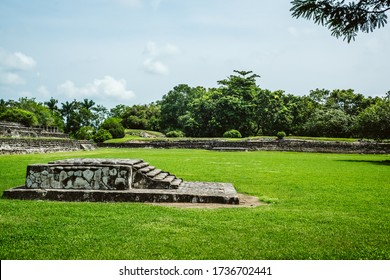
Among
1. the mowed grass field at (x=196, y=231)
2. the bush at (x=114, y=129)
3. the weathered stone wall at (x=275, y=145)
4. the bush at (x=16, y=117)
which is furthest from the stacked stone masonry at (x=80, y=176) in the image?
the bush at (x=16, y=117)

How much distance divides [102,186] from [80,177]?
0.57 m

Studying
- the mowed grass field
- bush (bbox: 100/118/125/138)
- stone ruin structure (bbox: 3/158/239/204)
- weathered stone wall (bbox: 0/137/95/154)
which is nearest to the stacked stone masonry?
stone ruin structure (bbox: 3/158/239/204)

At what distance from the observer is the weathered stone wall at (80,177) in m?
7.60

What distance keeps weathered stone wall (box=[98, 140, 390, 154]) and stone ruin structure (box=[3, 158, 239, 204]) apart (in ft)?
91.9

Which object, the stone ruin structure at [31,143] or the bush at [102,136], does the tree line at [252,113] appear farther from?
the stone ruin structure at [31,143]

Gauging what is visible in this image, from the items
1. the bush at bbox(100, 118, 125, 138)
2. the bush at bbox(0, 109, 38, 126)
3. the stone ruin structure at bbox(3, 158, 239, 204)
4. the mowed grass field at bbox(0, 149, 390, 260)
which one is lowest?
the mowed grass field at bbox(0, 149, 390, 260)

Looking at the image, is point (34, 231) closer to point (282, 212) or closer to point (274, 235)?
point (274, 235)

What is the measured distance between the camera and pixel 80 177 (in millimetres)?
7668

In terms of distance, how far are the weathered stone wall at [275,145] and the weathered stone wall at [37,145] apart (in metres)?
6.00

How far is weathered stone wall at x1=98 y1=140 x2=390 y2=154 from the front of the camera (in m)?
34.5

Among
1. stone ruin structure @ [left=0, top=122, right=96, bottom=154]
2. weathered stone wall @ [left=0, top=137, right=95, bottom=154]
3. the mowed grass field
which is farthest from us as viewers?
stone ruin structure @ [left=0, top=122, right=96, bottom=154]

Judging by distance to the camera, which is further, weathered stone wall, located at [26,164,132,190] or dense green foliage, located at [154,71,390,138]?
dense green foliage, located at [154,71,390,138]

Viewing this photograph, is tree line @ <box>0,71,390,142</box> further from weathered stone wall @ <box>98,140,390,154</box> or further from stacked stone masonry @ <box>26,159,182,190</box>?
stacked stone masonry @ <box>26,159,182,190</box>

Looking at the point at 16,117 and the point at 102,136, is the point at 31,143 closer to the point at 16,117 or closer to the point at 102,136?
the point at 102,136
